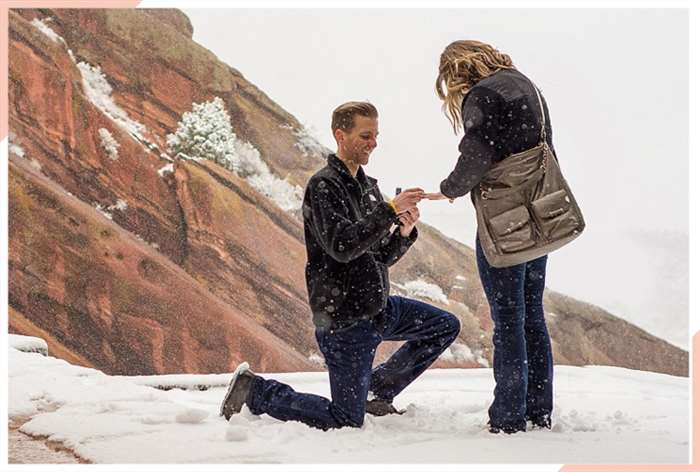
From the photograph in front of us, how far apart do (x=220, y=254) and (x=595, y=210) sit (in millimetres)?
2760

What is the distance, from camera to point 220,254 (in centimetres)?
600

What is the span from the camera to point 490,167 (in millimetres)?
2811

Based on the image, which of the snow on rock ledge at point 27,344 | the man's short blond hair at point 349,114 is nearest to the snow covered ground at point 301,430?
the snow on rock ledge at point 27,344

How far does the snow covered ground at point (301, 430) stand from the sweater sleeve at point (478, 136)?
0.90 m

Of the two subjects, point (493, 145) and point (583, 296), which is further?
point (583, 296)

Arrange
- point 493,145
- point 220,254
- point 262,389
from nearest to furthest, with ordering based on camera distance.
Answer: point 493,145, point 262,389, point 220,254

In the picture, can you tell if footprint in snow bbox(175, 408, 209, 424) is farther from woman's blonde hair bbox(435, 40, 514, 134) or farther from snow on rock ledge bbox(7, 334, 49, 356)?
snow on rock ledge bbox(7, 334, 49, 356)

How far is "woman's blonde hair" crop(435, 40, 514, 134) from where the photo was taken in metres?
2.92

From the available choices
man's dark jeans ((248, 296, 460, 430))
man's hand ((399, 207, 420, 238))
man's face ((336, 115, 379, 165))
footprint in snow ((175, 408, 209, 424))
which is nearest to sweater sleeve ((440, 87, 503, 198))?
man's hand ((399, 207, 420, 238))

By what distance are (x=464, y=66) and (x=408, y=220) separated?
57 centimetres

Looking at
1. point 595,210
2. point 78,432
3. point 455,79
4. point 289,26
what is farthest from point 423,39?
point 78,432

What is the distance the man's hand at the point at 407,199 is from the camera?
2854 mm

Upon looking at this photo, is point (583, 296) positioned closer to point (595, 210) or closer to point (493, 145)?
point (595, 210)

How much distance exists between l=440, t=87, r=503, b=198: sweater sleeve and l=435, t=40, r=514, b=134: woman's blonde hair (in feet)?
0.42
